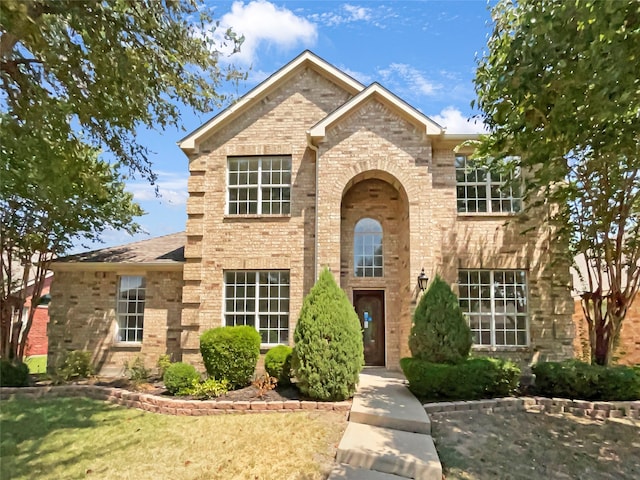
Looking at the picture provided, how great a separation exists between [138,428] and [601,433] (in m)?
8.58

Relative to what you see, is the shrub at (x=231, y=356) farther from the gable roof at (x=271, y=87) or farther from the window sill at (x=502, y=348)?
the window sill at (x=502, y=348)

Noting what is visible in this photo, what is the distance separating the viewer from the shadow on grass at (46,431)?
628cm

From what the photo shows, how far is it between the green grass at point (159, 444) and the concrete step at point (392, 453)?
0.32 m

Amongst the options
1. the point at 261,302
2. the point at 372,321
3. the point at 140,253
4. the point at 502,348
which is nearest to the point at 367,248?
the point at 372,321

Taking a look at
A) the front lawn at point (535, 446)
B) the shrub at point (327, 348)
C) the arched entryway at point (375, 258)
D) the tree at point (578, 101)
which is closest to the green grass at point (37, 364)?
the arched entryway at point (375, 258)

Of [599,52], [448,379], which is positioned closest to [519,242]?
[448,379]

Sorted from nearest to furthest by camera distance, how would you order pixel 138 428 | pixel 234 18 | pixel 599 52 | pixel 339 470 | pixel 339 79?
1. pixel 599 52
2. pixel 339 470
3. pixel 138 428
4. pixel 234 18
5. pixel 339 79

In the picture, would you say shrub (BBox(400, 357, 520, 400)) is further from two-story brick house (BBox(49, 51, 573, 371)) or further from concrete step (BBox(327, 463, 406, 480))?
concrete step (BBox(327, 463, 406, 480))

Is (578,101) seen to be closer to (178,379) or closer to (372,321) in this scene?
(372,321)

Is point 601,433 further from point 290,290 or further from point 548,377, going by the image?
point 290,290

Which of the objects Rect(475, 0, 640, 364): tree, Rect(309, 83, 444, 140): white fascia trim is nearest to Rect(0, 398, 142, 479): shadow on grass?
Rect(475, 0, 640, 364): tree

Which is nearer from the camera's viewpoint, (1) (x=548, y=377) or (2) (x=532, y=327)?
(1) (x=548, y=377)

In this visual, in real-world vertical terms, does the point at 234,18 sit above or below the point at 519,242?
above

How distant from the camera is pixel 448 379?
9477 mm
